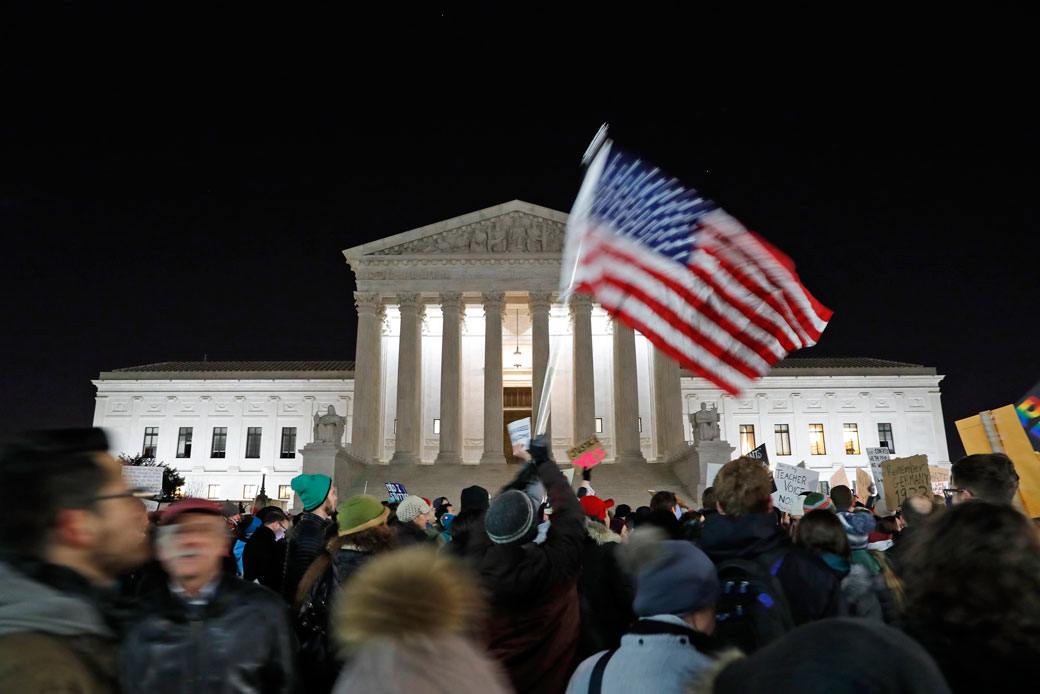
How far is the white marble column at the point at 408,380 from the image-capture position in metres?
35.1

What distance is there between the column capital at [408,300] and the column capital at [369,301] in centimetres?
105

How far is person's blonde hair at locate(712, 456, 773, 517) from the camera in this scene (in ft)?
13.5

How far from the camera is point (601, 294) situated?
9398 mm

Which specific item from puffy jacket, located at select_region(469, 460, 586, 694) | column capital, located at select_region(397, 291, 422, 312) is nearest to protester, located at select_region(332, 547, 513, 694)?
puffy jacket, located at select_region(469, 460, 586, 694)

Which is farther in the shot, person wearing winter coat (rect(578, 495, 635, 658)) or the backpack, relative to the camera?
person wearing winter coat (rect(578, 495, 635, 658))

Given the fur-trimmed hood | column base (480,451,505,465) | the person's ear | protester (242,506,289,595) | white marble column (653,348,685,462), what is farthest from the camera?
white marble column (653,348,685,462)

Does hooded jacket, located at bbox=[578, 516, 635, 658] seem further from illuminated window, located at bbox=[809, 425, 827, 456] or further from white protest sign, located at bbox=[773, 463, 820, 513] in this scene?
illuminated window, located at bbox=[809, 425, 827, 456]

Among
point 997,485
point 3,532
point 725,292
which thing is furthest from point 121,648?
point 725,292

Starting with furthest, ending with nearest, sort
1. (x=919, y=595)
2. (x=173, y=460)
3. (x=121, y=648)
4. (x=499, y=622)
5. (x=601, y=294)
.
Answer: (x=173, y=460) < (x=601, y=294) < (x=499, y=622) < (x=121, y=648) < (x=919, y=595)

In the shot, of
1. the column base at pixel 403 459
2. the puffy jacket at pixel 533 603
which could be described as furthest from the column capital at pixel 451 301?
the puffy jacket at pixel 533 603

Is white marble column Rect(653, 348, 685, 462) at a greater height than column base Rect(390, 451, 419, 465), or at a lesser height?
greater

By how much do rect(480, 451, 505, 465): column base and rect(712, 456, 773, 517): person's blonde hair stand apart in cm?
3043

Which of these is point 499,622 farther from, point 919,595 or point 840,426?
point 840,426

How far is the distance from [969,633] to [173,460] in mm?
54190
